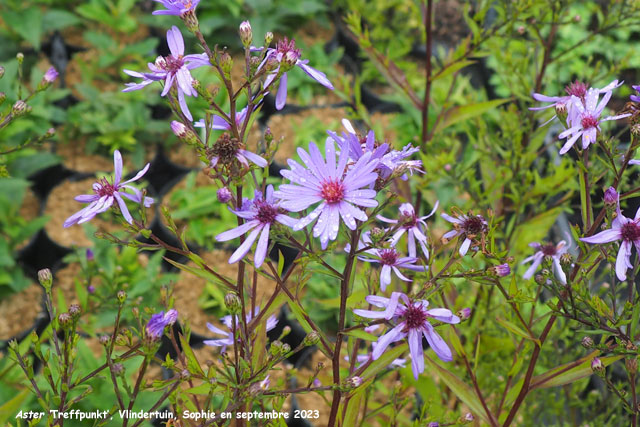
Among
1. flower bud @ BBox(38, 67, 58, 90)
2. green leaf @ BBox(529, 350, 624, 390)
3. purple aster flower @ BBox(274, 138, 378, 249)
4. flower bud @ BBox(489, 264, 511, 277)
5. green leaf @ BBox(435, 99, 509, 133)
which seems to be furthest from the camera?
green leaf @ BBox(435, 99, 509, 133)

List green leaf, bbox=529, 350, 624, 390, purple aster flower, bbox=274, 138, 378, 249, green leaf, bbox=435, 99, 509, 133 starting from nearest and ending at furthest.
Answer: purple aster flower, bbox=274, 138, 378, 249 → green leaf, bbox=529, 350, 624, 390 → green leaf, bbox=435, 99, 509, 133

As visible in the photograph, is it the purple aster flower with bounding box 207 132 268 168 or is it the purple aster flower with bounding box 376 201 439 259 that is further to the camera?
the purple aster flower with bounding box 376 201 439 259

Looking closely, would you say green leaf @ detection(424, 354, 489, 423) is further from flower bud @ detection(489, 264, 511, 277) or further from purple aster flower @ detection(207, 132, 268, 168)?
Answer: purple aster flower @ detection(207, 132, 268, 168)

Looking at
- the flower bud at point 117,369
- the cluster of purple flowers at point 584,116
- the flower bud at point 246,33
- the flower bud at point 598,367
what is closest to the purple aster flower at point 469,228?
the cluster of purple flowers at point 584,116

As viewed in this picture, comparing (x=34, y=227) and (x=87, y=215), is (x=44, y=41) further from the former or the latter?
(x=87, y=215)

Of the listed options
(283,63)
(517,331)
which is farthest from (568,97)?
(283,63)

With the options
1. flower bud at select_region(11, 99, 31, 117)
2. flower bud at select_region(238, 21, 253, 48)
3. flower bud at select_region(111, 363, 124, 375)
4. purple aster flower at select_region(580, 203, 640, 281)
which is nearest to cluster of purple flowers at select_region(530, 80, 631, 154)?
purple aster flower at select_region(580, 203, 640, 281)

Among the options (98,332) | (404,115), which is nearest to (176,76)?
(98,332)
